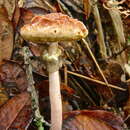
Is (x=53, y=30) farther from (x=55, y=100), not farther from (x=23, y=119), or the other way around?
(x=23, y=119)

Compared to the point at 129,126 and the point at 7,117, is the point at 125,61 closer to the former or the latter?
the point at 129,126

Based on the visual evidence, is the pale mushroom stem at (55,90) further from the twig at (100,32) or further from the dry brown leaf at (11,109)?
the twig at (100,32)

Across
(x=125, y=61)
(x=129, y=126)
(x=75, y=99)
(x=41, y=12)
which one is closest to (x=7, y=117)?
(x=75, y=99)

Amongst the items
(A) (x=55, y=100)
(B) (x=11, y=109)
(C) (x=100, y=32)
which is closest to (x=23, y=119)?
(B) (x=11, y=109)

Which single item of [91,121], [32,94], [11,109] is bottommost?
[91,121]

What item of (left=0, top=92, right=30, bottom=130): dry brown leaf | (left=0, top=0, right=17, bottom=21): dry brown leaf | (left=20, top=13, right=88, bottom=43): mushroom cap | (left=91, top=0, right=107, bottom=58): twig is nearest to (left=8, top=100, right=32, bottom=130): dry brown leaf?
(left=0, top=92, right=30, bottom=130): dry brown leaf
